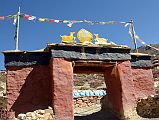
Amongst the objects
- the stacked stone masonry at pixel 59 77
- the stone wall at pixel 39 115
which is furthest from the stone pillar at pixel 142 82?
the stone wall at pixel 39 115

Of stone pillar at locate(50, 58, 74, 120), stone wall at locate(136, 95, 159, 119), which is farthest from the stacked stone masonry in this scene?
stone wall at locate(136, 95, 159, 119)

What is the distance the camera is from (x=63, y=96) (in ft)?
42.5

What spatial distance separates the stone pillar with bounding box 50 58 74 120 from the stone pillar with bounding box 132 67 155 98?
404 cm

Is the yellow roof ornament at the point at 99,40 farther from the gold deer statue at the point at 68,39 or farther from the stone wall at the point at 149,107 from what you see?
the stone wall at the point at 149,107

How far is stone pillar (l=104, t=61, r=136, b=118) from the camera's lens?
1392 cm

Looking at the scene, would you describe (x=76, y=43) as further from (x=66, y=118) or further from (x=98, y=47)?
(x=66, y=118)

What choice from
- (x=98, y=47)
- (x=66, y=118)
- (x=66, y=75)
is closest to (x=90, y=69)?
(x=98, y=47)

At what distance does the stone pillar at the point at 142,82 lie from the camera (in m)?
15.4

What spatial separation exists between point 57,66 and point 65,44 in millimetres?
1224

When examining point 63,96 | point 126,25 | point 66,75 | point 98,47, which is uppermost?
point 126,25

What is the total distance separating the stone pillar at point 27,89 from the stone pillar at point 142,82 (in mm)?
4753

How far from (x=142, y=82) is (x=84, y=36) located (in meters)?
4.04

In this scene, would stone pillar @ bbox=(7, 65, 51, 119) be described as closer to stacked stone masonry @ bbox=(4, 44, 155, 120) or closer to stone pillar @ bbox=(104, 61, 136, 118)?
stacked stone masonry @ bbox=(4, 44, 155, 120)

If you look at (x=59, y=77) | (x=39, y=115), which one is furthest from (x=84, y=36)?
(x=39, y=115)
